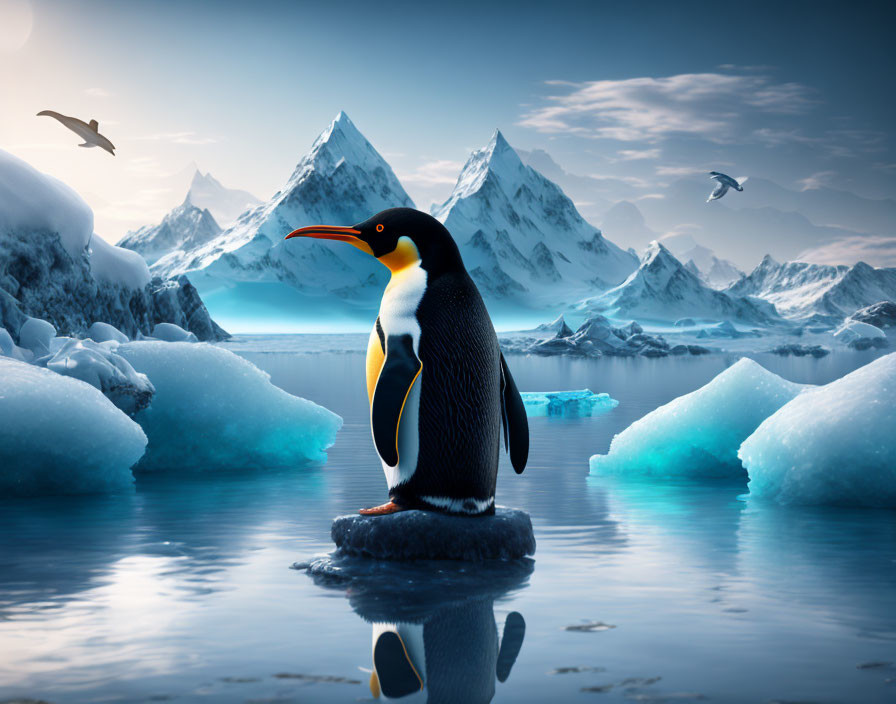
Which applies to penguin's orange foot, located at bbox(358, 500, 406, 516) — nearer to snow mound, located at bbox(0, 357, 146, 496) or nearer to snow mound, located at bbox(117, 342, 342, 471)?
snow mound, located at bbox(0, 357, 146, 496)

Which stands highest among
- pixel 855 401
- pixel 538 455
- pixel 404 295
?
pixel 404 295

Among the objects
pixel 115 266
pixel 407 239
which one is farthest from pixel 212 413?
pixel 115 266

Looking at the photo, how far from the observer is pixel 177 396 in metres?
12.8

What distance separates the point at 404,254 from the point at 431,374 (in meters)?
0.82

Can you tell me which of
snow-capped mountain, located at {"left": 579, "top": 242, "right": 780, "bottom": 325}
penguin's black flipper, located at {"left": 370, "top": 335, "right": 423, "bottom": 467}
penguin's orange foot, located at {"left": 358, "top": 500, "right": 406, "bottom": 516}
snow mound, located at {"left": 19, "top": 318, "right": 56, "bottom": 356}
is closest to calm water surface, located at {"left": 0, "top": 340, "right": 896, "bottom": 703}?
penguin's orange foot, located at {"left": 358, "top": 500, "right": 406, "bottom": 516}

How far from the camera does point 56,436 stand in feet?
33.5

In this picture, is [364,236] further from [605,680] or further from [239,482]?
[239,482]

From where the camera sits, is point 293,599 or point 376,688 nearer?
point 376,688

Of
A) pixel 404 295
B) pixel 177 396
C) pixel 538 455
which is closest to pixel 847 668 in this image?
pixel 404 295

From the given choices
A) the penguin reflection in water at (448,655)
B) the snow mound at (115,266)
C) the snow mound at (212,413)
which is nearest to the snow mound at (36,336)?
the snow mound at (212,413)

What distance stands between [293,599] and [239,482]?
6.08m

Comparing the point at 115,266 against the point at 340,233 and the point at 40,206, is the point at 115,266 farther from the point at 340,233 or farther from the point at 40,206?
the point at 340,233

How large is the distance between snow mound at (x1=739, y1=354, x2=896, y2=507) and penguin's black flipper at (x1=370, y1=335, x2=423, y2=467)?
16.8ft

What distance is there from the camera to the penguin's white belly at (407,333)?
6.69 meters
